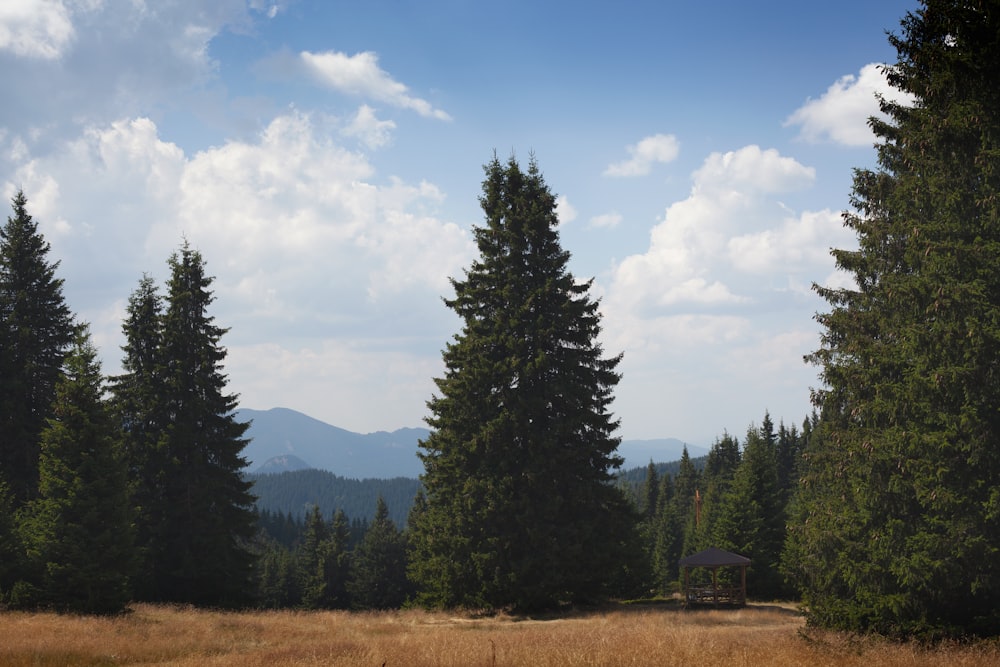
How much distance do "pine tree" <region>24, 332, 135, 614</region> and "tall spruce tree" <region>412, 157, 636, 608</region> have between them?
11.1 metres

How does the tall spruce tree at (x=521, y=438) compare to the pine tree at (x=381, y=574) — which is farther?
the pine tree at (x=381, y=574)

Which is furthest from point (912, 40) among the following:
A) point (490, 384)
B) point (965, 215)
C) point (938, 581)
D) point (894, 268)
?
point (490, 384)

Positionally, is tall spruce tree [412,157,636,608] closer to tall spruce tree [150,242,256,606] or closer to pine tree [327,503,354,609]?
tall spruce tree [150,242,256,606]

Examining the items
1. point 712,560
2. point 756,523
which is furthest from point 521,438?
point 756,523

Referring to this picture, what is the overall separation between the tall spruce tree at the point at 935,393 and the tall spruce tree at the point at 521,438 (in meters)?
10.1

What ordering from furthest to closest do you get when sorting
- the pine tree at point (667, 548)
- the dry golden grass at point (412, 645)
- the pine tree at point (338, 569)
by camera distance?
1. the pine tree at point (667, 548)
2. the pine tree at point (338, 569)
3. the dry golden grass at point (412, 645)

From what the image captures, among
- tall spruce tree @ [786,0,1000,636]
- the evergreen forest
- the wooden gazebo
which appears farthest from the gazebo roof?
tall spruce tree @ [786,0,1000,636]

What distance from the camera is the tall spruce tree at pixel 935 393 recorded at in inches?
577

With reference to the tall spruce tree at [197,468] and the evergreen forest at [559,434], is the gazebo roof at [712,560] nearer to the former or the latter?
the evergreen forest at [559,434]

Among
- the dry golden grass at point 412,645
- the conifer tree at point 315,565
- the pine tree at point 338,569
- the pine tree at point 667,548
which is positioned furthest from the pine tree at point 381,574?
the dry golden grass at point 412,645

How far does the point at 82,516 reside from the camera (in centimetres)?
2195

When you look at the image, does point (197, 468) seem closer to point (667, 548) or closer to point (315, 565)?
point (315, 565)

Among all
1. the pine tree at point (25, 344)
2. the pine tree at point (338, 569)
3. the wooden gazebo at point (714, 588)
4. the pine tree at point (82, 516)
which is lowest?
the pine tree at point (338, 569)

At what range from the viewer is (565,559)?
84.9ft
